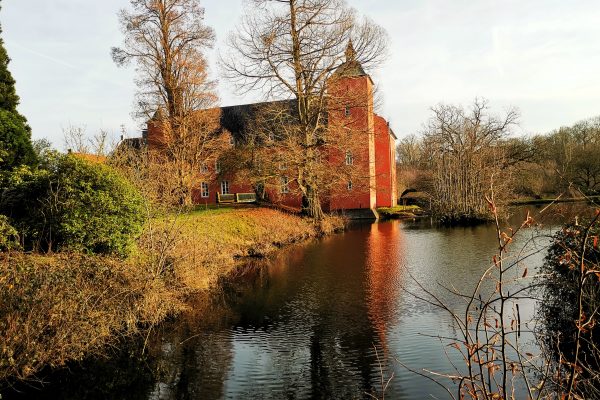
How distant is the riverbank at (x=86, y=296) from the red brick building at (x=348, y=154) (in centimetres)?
1578

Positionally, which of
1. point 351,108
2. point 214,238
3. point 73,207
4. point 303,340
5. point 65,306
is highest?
point 351,108

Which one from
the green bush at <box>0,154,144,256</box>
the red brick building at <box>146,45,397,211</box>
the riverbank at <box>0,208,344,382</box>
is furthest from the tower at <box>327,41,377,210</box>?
the green bush at <box>0,154,144,256</box>

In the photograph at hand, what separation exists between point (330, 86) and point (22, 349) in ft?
75.5

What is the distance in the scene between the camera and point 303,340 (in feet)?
28.8

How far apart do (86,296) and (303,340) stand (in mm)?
4137

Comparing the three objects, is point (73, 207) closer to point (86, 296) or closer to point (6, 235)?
point (6, 235)

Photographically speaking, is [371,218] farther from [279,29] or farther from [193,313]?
[193,313]

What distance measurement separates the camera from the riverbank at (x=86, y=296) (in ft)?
23.6

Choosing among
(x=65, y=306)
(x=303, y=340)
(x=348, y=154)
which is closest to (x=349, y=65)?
(x=348, y=154)

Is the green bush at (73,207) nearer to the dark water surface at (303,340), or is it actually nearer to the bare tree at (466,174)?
the dark water surface at (303,340)

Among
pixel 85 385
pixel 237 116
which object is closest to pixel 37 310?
pixel 85 385

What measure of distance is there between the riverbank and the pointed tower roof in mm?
16593

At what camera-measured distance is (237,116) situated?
45062mm

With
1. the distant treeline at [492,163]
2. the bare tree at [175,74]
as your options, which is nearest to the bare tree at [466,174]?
the distant treeline at [492,163]
